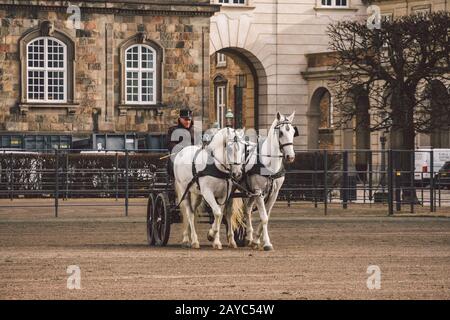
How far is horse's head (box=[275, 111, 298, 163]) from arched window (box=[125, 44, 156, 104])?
106 ft

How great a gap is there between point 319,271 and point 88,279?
3.24 m

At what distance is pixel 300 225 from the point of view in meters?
33.9

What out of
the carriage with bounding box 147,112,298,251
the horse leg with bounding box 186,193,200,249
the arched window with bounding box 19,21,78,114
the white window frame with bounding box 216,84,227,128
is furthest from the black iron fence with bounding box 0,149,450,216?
the white window frame with bounding box 216,84,227,128

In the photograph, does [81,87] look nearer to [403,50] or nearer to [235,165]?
[403,50]

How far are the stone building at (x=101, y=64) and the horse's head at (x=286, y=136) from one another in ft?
102

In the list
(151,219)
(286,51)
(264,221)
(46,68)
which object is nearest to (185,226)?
(151,219)

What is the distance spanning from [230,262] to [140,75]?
35.9 meters

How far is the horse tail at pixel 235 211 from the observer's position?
25.5 meters

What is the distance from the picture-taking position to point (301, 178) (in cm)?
4209

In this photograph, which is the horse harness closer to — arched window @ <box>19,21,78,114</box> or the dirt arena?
the dirt arena

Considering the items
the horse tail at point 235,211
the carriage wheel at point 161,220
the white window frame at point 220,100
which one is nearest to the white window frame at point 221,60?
the white window frame at point 220,100

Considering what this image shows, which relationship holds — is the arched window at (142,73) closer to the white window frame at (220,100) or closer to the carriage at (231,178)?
the white window frame at (220,100)

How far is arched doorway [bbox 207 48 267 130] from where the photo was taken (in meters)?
70.7

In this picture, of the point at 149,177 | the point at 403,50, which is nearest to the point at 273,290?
the point at 149,177
